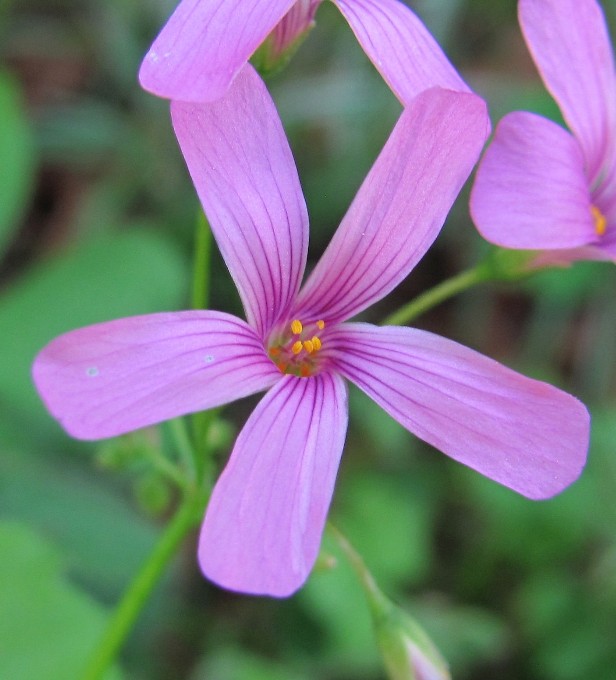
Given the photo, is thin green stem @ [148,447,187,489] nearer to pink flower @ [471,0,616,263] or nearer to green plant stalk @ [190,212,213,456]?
green plant stalk @ [190,212,213,456]

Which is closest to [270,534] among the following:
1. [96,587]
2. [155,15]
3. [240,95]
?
[240,95]

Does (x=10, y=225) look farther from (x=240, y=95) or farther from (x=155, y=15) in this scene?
(x=240, y=95)

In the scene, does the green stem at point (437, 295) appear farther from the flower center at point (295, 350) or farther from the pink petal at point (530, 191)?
the pink petal at point (530, 191)

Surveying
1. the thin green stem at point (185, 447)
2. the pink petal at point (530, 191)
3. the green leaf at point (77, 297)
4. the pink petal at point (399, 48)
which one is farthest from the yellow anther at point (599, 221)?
the green leaf at point (77, 297)

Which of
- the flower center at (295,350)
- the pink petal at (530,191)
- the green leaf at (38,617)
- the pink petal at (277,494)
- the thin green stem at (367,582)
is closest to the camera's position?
the pink petal at (277,494)

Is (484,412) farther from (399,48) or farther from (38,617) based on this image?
Result: (38,617)
